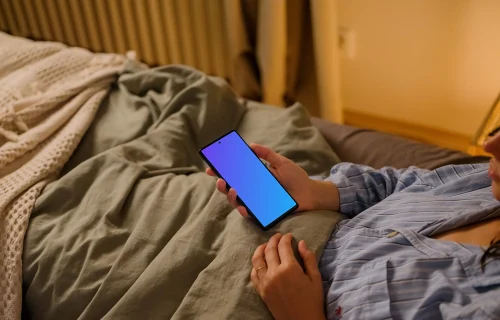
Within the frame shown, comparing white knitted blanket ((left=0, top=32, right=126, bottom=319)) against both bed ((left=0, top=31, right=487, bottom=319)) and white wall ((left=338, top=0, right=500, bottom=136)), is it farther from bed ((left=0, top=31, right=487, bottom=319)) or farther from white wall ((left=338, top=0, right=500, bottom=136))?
white wall ((left=338, top=0, right=500, bottom=136))

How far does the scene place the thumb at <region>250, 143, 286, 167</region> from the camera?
0.83m

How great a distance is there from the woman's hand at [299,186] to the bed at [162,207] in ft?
0.08

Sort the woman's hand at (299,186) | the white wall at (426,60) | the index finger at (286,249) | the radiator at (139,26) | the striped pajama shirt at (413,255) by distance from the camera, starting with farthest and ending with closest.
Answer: the radiator at (139,26) < the white wall at (426,60) < the woman's hand at (299,186) < the index finger at (286,249) < the striped pajama shirt at (413,255)

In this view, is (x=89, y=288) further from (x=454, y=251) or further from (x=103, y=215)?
(x=454, y=251)

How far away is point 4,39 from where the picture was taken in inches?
48.3

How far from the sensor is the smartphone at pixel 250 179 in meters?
0.78

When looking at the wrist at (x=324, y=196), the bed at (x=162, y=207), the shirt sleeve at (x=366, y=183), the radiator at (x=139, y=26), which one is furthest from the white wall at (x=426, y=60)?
the wrist at (x=324, y=196)

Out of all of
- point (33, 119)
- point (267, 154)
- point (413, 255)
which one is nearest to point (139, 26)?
point (33, 119)

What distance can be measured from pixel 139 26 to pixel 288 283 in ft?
4.32

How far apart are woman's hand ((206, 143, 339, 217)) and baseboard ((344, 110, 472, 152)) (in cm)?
102

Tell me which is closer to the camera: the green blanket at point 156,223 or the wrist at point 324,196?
the green blanket at point 156,223

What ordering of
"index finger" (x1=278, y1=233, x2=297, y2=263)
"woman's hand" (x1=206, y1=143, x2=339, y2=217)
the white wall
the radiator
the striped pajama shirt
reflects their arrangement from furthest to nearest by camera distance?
1. the radiator
2. the white wall
3. "woman's hand" (x1=206, y1=143, x2=339, y2=217)
4. "index finger" (x1=278, y1=233, x2=297, y2=263)
5. the striped pajama shirt

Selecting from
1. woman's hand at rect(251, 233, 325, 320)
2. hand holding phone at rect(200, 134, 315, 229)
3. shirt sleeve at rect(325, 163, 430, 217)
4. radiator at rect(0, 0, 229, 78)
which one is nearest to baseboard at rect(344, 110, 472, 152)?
radiator at rect(0, 0, 229, 78)

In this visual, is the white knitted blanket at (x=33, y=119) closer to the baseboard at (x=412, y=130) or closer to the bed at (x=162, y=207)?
the bed at (x=162, y=207)
